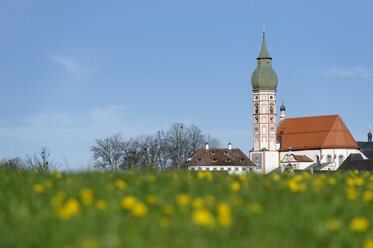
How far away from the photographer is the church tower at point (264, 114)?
5246 inches

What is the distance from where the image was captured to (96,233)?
5.45 meters

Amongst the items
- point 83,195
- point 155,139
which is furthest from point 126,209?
point 155,139

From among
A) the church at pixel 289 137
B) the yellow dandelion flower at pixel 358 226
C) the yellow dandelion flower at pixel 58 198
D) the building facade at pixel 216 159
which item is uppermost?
the church at pixel 289 137

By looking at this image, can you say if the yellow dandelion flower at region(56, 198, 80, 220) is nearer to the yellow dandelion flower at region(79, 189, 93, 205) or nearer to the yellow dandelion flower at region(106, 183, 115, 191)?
the yellow dandelion flower at region(79, 189, 93, 205)

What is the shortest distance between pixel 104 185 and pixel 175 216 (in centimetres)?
185

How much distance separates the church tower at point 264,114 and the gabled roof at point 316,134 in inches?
199

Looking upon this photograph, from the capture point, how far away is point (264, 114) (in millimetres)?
134750

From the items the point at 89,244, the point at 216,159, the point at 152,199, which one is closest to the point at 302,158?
the point at 216,159

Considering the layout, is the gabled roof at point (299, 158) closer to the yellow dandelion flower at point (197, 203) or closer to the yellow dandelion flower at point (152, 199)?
the yellow dandelion flower at point (152, 199)

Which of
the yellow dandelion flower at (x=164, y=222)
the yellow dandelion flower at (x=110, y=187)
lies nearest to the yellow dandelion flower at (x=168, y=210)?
the yellow dandelion flower at (x=164, y=222)

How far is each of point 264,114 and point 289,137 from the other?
8.27 m

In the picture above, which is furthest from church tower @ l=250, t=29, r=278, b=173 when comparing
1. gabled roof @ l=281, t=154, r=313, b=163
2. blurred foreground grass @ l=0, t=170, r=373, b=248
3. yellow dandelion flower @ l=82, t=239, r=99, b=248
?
yellow dandelion flower @ l=82, t=239, r=99, b=248

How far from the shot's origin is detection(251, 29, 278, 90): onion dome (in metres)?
135

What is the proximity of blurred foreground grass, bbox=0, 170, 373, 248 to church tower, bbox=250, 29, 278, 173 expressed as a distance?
12563 centimetres
